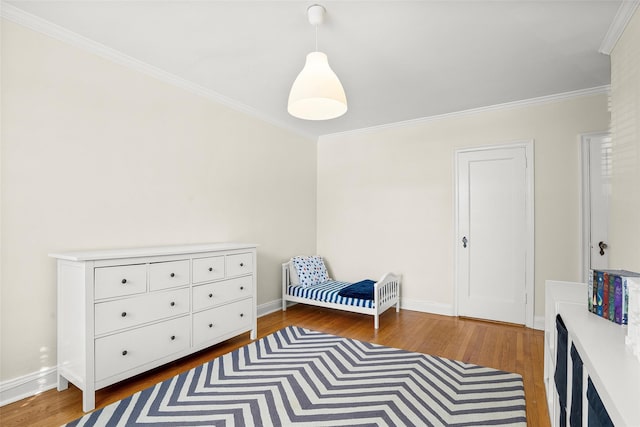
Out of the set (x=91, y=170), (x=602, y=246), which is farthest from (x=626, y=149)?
(x=91, y=170)

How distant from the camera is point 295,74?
294 centimetres

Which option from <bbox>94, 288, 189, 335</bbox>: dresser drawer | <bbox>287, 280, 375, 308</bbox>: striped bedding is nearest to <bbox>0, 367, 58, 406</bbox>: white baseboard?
<bbox>94, 288, 189, 335</bbox>: dresser drawer

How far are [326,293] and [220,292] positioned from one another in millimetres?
1421

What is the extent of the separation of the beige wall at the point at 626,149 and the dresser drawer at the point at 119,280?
3209 millimetres

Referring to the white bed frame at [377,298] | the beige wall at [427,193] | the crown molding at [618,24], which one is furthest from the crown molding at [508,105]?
the white bed frame at [377,298]

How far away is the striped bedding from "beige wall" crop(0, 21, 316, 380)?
963 mm

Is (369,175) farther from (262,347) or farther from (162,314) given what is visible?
(162,314)

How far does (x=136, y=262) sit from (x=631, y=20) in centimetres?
367

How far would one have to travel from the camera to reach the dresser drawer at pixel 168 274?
241 centimetres

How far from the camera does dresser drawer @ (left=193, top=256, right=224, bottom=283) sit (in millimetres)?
2715

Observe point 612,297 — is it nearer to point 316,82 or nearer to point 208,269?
point 316,82

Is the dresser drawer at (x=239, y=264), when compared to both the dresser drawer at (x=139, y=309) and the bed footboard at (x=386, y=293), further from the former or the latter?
the bed footboard at (x=386, y=293)

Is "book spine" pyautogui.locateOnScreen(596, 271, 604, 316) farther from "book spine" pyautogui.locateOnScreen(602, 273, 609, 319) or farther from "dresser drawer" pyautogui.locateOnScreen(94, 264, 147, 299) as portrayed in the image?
"dresser drawer" pyautogui.locateOnScreen(94, 264, 147, 299)

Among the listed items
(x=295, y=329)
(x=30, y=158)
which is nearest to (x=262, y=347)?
(x=295, y=329)
